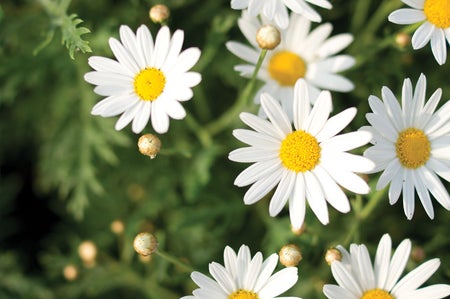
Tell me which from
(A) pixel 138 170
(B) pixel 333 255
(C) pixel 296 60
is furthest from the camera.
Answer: (A) pixel 138 170

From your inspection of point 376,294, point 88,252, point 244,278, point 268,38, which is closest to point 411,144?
point 376,294

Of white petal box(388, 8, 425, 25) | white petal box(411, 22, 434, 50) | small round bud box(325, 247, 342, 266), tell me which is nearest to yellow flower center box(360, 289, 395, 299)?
small round bud box(325, 247, 342, 266)

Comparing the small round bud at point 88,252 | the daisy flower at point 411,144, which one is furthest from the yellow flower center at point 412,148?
the small round bud at point 88,252

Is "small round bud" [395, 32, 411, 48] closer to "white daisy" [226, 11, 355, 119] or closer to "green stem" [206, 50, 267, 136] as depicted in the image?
"white daisy" [226, 11, 355, 119]

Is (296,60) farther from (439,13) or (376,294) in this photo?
(376,294)

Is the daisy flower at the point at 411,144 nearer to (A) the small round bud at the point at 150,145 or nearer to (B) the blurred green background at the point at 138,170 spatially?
(B) the blurred green background at the point at 138,170
